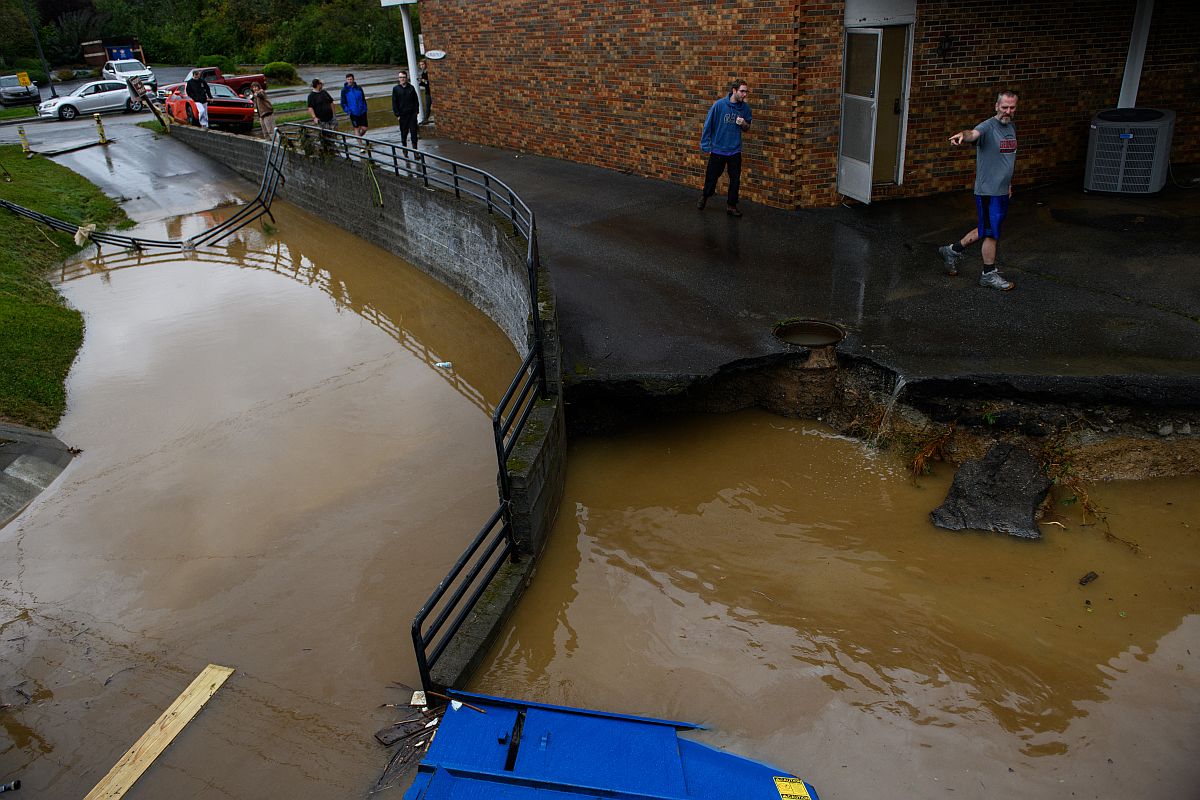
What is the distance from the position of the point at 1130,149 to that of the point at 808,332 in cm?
591

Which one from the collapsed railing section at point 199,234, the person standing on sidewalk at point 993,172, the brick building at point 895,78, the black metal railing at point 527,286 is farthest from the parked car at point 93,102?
the person standing on sidewalk at point 993,172

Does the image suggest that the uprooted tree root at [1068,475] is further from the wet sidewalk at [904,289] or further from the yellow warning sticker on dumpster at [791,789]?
the yellow warning sticker on dumpster at [791,789]

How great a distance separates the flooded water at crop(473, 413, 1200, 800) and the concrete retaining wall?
0.29 metres

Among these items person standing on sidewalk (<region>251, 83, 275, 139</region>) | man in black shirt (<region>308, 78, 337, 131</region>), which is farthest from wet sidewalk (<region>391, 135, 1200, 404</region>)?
person standing on sidewalk (<region>251, 83, 275, 139</region>)

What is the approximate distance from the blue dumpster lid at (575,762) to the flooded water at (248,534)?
905 mm

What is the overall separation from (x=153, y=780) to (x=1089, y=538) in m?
6.79

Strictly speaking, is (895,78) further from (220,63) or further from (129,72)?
(220,63)

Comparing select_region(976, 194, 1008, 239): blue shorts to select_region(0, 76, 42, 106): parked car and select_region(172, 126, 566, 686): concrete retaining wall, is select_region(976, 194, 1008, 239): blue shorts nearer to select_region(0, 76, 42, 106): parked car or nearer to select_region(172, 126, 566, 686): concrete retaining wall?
select_region(172, 126, 566, 686): concrete retaining wall

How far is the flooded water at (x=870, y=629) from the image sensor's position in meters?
5.27

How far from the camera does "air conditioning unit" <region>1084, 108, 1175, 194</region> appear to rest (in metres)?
11.1

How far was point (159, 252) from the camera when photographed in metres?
18.1

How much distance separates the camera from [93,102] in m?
31.0

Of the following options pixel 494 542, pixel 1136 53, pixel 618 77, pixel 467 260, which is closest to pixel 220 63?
pixel 618 77

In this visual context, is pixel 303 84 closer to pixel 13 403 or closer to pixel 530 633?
pixel 13 403
